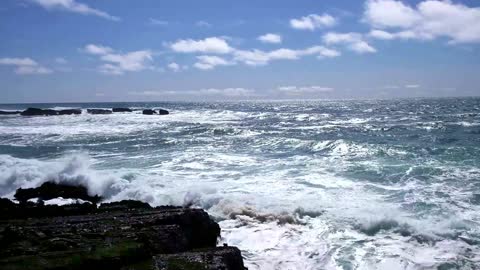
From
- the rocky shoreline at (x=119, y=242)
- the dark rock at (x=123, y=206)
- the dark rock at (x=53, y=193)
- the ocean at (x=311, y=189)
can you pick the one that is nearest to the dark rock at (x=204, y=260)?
the rocky shoreline at (x=119, y=242)

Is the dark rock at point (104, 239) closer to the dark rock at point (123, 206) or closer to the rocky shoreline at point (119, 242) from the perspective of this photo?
the rocky shoreline at point (119, 242)

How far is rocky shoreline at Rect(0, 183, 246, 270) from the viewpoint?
720cm

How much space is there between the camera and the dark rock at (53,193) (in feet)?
54.5

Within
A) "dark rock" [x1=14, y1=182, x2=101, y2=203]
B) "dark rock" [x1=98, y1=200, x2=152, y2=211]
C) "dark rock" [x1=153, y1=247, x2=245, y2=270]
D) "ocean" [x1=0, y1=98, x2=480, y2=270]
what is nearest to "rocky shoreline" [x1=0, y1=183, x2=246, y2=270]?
"dark rock" [x1=153, y1=247, x2=245, y2=270]

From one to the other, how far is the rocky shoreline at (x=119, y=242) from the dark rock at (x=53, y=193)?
5.70 m

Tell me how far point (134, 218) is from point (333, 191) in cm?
931

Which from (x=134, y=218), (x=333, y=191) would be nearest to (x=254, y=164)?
(x=333, y=191)

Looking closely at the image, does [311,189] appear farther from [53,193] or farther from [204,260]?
[53,193]

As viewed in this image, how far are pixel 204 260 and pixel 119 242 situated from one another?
5.73 ft

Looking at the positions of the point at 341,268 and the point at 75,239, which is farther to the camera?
the point at 341,268

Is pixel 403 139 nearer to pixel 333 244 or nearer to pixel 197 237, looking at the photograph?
pixel 333 244

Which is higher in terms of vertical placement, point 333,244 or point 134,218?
point 134,218

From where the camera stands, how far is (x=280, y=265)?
10.0 meters

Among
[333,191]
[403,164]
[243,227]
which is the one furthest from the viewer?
[403,164]
